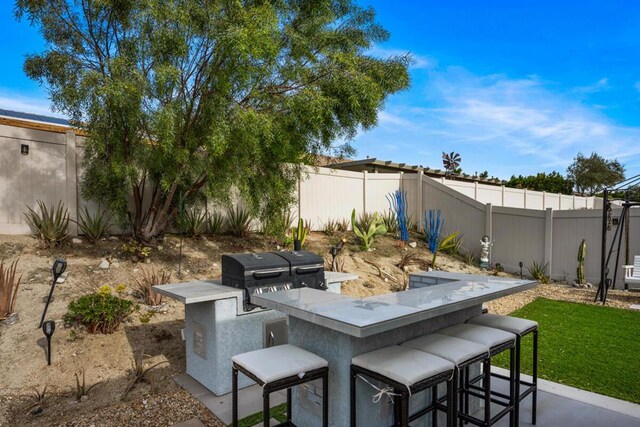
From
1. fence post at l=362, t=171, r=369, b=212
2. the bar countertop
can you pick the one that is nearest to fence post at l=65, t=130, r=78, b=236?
the bar countertop

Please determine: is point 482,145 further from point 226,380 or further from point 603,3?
point 226,380

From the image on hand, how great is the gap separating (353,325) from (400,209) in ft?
31.2

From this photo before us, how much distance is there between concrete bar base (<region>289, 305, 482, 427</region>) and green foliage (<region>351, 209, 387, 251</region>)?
6821 millimetres

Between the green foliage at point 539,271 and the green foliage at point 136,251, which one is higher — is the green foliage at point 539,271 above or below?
below

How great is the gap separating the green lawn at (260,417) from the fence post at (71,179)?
17.5 ft

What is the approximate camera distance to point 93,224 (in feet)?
21.4

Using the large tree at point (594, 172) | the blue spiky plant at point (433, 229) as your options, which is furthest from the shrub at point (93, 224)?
the large tree at point (594, 172)

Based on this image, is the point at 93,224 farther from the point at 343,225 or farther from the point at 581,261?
the point at 581,261

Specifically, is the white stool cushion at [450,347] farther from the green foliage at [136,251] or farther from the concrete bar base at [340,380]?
the green foliage at [136,251]

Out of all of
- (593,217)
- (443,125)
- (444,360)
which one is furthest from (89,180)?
(443,125)

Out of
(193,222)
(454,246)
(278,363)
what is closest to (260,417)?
(278,363)

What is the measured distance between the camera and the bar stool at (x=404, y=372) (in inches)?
71.3

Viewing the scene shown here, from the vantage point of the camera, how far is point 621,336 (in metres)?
5.16

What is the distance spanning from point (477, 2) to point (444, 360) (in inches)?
316
